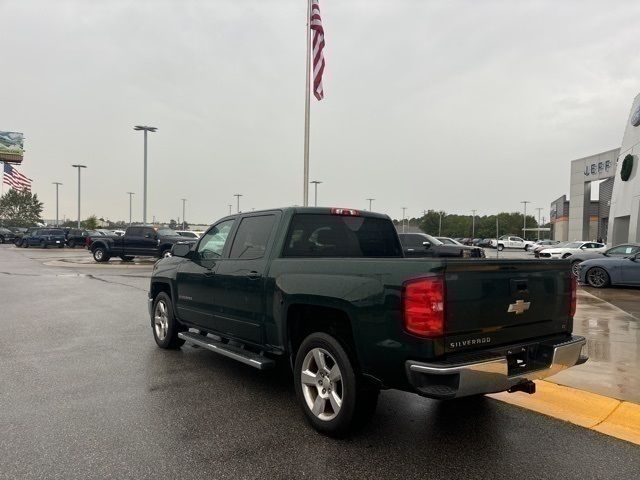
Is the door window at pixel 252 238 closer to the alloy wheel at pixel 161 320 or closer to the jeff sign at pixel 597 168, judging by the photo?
the alloy wheel at pixel 161 320

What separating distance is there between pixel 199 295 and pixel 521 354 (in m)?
3.51

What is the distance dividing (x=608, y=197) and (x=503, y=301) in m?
55.6

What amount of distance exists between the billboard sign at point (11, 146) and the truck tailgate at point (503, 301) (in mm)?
79004

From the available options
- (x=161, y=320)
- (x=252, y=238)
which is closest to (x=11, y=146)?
(x=161, y=320)

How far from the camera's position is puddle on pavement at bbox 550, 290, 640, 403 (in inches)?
193

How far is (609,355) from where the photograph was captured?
242 inches

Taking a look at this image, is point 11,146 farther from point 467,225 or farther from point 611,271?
point 467,225

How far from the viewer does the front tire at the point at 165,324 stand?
6.44 m

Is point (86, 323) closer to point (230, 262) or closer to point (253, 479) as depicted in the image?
point (230, 262)

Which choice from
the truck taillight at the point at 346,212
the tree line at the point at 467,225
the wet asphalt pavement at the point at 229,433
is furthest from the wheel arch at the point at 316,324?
the tree line at the point at 467,225

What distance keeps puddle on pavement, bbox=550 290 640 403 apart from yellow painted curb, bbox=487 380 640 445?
0.21 m

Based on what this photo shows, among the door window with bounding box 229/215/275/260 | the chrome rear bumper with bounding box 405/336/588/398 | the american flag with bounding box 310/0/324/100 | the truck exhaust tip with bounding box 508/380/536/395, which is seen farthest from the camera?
the american flag with bounding box 310/0/324/100

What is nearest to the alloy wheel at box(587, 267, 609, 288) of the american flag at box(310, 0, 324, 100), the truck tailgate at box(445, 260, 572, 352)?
the american flag at box(310, 0, 324, 100)

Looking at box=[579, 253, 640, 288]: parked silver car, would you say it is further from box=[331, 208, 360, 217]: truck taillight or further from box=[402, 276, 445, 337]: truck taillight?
box=[402, 276, 445, 337]: truck taillight
